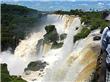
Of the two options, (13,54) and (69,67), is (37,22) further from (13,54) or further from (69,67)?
(69,67)

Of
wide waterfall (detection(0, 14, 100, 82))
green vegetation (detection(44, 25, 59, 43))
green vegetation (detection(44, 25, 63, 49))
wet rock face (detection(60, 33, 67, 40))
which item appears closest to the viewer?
wide waterfall (detection(0, 14, 100, 82))

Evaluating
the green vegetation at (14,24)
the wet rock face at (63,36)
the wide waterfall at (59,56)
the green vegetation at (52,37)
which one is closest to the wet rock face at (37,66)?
the wide waterfall at (59,56)

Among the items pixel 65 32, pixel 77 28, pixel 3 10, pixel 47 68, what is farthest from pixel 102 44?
pixel 3 10

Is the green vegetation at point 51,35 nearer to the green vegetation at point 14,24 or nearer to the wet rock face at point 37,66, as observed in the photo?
the green vegetation at point 14,24

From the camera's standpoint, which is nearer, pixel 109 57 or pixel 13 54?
pixel 109 57

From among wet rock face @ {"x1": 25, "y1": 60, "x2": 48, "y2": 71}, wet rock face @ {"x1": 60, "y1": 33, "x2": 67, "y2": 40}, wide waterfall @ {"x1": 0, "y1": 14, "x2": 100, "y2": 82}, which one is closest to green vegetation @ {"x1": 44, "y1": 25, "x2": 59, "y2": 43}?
wide waterfall @ {"x1": 0, "y1": 14, "x2": 100, "y2": 82}

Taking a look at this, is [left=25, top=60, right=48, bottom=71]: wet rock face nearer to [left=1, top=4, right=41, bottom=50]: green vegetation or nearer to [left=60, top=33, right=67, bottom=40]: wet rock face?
[left=60, top=33, right=67, bottom=40]: wet rock face
